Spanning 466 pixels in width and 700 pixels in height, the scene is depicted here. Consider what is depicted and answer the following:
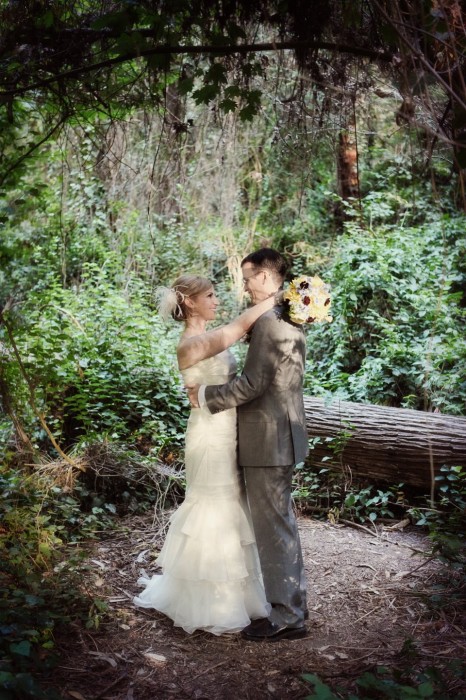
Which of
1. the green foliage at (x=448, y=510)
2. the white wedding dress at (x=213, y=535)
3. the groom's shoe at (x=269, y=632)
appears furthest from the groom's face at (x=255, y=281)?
the green foliage at (x=448, y=510)

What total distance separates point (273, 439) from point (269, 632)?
3.57ft

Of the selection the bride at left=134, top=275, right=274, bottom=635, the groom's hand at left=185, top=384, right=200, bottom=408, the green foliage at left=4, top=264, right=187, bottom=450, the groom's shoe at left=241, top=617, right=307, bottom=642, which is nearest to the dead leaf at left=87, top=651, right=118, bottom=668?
the bride at left=134, top=275, right=274, bottom=635

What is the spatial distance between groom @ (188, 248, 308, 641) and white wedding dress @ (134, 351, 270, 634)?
0.19 m

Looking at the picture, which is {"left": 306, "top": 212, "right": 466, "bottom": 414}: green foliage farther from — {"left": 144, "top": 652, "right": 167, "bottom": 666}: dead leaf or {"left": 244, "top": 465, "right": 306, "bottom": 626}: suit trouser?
{"left": 144, "top": 652, "right": 167, "bottom": 666}: dead leaf

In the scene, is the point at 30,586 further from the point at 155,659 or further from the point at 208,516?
the point at 208,516

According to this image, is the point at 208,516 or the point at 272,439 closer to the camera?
the point at 272,439

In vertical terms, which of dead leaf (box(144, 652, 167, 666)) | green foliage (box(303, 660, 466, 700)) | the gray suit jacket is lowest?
dead leaf (box(144, 652, 167, 666))

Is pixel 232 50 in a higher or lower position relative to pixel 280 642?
higher

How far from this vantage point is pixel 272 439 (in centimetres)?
402

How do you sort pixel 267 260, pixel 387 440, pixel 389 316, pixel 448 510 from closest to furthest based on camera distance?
pixel 267 260, pixel 448 510, pixel 387 440, pixel 389 316

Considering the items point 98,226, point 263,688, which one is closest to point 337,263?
point 98,226

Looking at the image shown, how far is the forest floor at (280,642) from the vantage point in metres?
3.49

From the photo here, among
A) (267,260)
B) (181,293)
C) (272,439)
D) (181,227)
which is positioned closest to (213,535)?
(272,439)

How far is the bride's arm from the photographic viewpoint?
160 inches
